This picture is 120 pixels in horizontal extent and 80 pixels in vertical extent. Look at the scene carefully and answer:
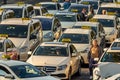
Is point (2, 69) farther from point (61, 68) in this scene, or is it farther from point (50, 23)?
point (50, 23)

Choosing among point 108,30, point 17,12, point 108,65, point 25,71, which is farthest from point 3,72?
point 17,12

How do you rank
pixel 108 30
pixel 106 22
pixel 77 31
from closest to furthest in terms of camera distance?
pixel 77 31
pixel 108 30
pixel 106 22

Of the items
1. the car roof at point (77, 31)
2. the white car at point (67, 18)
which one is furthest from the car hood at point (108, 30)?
the car roof at point (77, 31)

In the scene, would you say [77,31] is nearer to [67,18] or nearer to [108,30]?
[108,30]

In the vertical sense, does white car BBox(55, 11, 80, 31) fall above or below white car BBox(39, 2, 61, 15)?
above

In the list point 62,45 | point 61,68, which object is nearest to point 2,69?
point 61,68

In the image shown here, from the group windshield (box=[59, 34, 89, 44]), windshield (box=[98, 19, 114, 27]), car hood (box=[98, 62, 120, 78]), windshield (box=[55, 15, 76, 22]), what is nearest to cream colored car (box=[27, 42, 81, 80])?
windshield (box=[59, 34, 89, 44])

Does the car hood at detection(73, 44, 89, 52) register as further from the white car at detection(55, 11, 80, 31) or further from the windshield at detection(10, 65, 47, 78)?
the windshield at detection(10, 65, 47, 78)

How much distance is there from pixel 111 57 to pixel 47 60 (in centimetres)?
222

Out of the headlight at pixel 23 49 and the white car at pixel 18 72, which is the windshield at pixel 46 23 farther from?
the white car at pixel 18 72

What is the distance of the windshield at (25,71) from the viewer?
18.8m

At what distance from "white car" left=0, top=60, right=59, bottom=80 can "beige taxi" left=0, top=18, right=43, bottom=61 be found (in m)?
7.87

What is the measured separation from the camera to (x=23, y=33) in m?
28.9

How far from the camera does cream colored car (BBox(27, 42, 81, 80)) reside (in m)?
23.4
